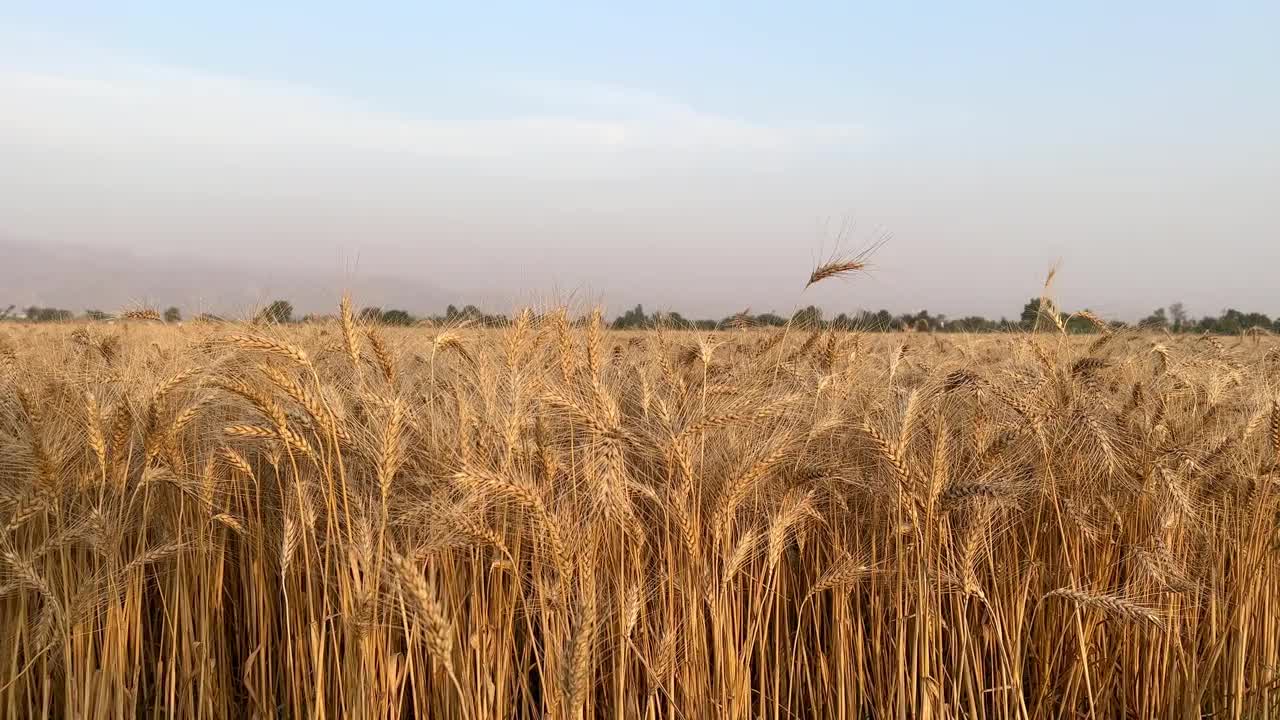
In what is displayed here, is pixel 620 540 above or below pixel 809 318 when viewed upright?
below

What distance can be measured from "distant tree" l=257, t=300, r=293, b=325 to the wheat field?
A: 0.24 m

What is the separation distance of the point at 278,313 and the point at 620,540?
220cm

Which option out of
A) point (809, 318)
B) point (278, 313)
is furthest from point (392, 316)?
point (809, 318)

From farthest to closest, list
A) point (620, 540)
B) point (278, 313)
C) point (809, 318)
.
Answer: point (809, 318)
point (278, 313)
point (620, 540)

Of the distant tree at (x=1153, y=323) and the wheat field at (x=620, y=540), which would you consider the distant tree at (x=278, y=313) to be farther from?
the distant tree at (x=1153, y=323)

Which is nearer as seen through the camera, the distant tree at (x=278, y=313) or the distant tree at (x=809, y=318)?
the distant tree at (x=278, y=313)

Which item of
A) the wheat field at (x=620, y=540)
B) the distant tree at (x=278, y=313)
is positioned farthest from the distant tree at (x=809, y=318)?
the distant tree at (x=278, y=313)

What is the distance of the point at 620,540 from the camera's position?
218 cm

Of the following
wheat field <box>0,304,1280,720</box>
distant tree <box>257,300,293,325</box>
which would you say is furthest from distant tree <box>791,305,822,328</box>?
distant tree <box>257,300,293,325</box>

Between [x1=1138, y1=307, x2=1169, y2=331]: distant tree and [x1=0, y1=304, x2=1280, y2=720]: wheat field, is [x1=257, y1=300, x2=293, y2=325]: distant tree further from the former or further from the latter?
[x1=1138, y1=307, x2=1169, y2=331]: distant tree

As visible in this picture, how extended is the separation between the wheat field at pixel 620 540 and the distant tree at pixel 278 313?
0.80ft

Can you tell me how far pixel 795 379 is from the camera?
126 inches

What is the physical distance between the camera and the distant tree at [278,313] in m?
3.13

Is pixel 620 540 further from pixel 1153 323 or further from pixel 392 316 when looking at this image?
pixel 1153 323
